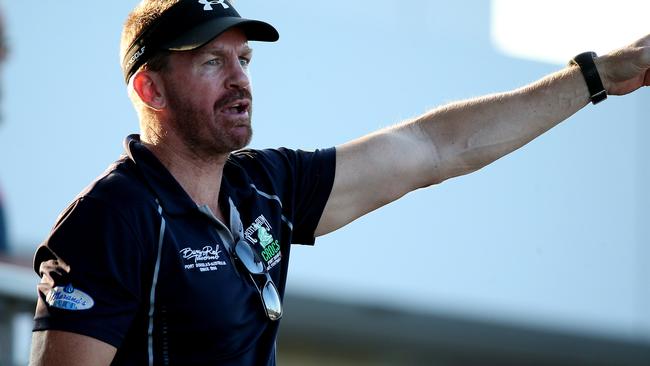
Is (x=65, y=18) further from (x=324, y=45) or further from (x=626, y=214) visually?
(x=626, y=214)

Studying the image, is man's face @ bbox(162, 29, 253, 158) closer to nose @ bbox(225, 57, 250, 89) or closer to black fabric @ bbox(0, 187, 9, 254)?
nose @ bbox(225, 57, 250, 89)

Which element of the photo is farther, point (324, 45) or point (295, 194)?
point (324, 45)

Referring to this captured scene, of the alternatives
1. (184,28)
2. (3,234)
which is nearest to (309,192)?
(184,28)

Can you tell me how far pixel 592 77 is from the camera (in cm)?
323

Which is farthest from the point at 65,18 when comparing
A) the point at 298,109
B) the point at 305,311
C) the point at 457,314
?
the point at 457,314

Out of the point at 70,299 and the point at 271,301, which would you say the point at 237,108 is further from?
the point at 70,299

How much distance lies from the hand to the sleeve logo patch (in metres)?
1.56

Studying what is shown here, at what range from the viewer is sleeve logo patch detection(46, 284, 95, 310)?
8.50ft

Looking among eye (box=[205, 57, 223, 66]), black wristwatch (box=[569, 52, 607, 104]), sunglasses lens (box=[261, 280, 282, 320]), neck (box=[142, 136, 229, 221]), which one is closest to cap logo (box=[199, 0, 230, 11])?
eye (box=[205, 57, 223, 66])

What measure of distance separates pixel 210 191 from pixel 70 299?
0.54 metres

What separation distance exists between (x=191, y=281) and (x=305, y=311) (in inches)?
230

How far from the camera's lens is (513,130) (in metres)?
3.32

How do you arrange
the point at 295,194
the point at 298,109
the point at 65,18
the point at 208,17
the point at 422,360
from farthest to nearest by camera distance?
the point at 422,360 → the point at 298,109 → the point at 65,18 → the point at 295,194 → the point at 208,17

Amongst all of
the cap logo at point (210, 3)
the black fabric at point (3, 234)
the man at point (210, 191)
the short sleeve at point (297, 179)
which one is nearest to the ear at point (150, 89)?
the man at point (210, 191)
